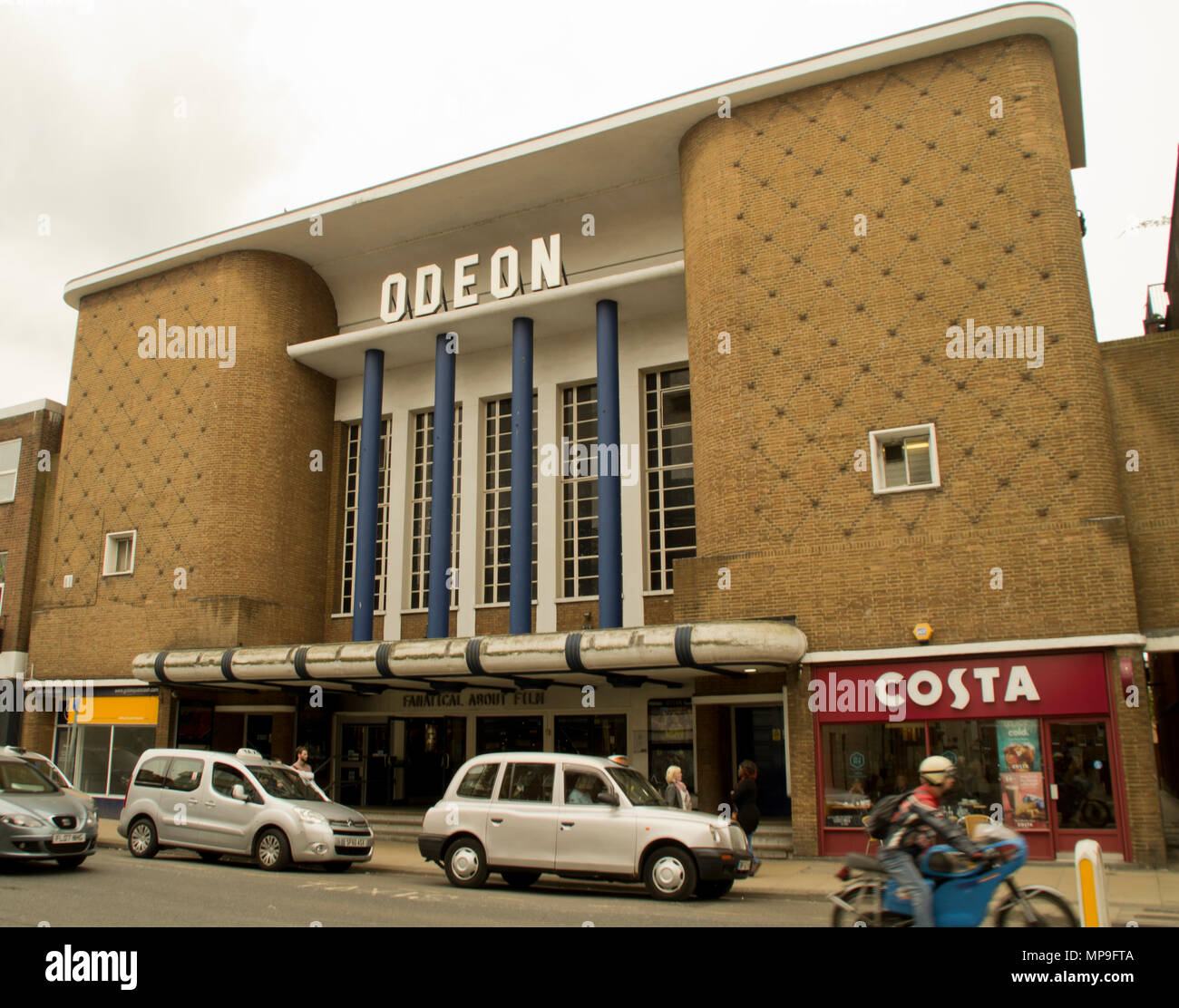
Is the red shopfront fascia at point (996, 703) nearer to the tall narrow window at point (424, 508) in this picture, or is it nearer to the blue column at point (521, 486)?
the blue column at point (521, 486)

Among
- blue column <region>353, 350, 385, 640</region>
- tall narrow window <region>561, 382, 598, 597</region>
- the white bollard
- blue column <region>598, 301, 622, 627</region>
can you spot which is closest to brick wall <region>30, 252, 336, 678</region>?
blue column <region>353, 350, 385, 640</region>

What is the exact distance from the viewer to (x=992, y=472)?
1670 cm

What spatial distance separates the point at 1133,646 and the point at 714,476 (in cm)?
745

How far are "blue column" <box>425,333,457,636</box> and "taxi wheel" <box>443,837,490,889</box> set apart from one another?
940 centimetres

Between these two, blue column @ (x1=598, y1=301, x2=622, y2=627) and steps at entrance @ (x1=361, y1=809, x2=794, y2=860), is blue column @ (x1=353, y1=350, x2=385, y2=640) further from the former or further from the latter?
blue column @ (x1=598, y1=301, x2=622, y2=627)

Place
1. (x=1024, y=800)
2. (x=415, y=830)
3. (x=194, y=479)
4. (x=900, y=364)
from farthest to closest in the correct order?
1. (x=194, y=479)
2. (x=415, y=830)
3. (x=900, y=364)
4. (x=1024, y=800)

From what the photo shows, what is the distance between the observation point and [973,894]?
7.66 metres

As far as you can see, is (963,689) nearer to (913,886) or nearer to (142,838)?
(913,886)

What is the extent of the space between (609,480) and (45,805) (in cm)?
1193

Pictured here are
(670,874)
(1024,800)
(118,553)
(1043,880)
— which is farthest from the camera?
(118,553)

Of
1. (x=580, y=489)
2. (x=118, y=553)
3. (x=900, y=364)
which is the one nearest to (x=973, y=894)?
(x=900, y=364)

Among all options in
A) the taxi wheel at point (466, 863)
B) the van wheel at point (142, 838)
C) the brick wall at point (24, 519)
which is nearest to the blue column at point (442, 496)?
the van wheel at point (142, 838)

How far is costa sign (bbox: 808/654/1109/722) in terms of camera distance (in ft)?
50.8
